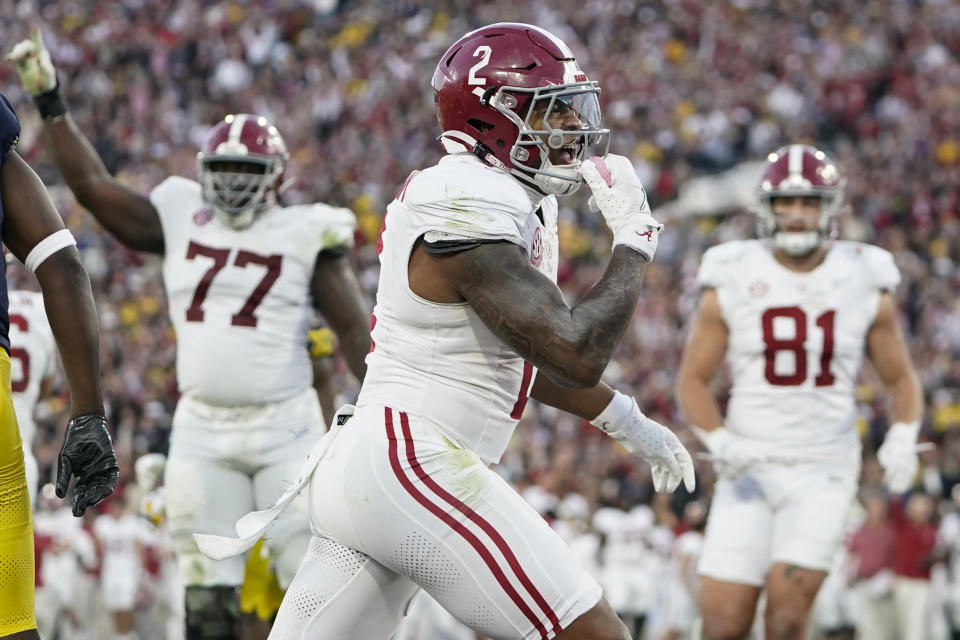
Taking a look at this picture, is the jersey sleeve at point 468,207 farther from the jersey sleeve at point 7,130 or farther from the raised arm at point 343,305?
the raised arm at point 343,305

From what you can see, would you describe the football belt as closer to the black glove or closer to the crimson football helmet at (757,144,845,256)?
the black glove

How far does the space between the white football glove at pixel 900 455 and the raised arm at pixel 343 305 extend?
2106 millimetres

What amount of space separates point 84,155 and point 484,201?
2.64 meters

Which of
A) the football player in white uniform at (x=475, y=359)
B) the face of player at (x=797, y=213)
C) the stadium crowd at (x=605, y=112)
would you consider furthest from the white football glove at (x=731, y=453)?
the stadium crowd at (x=605, y=112)

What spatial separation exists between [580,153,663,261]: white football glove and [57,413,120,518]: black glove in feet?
4.06

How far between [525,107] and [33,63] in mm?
2170

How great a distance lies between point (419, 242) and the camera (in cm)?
→ 333

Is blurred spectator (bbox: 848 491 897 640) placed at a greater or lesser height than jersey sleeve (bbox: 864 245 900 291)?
lesser

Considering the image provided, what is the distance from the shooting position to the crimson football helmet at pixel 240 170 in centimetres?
572

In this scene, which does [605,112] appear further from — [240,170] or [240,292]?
[240,292]

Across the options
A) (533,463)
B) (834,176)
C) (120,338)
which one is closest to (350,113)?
(120,338)

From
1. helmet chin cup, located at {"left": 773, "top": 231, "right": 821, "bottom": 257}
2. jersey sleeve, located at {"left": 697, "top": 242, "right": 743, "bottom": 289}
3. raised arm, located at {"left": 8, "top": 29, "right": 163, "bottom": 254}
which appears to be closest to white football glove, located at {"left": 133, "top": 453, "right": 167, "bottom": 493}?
raised arm, located at {"left": 8, "top": 29, "right": 163, "bottom": 254}

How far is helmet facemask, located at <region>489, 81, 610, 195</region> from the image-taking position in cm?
349

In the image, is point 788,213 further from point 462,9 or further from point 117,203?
point 462,9
